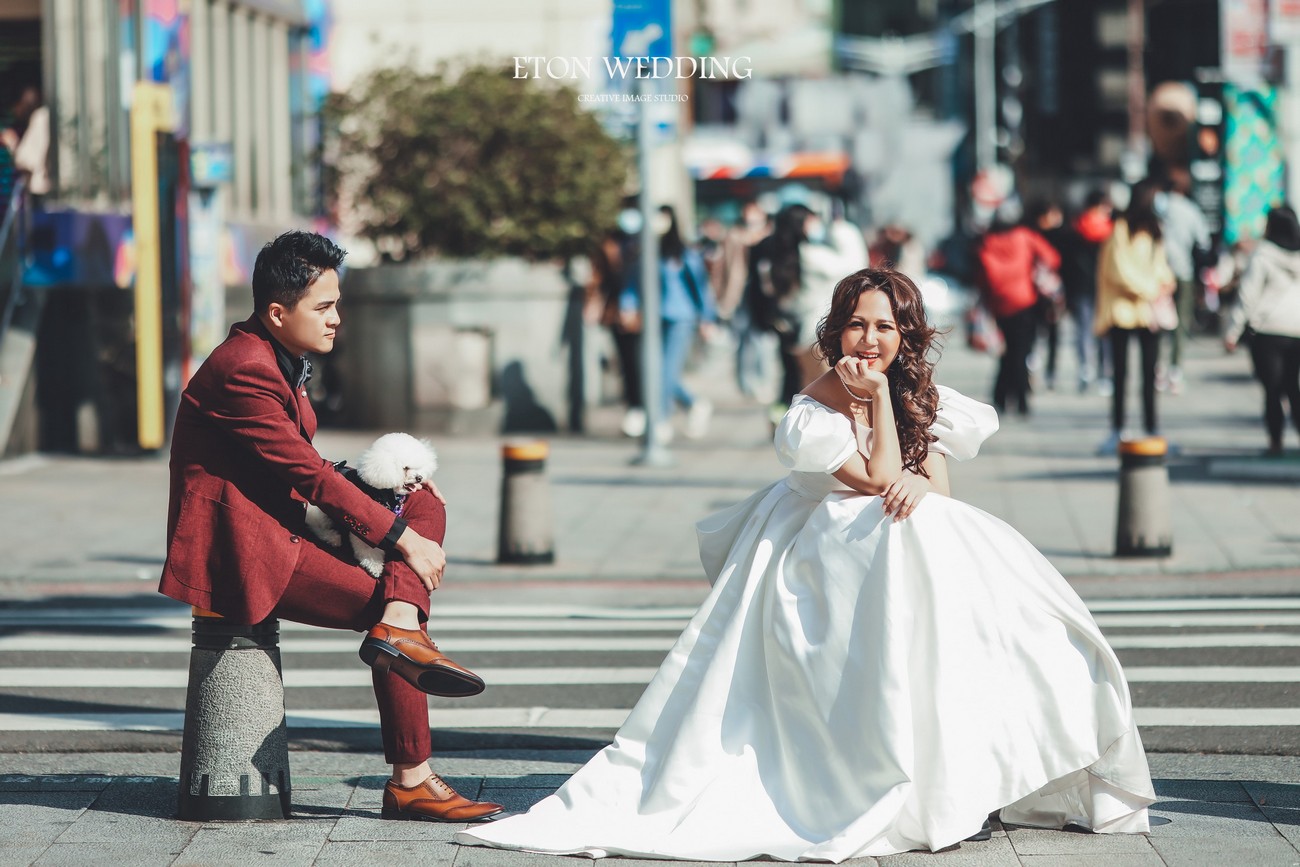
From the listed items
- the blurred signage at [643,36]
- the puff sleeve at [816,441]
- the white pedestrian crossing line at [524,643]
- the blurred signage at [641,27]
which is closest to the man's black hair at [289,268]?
the puff sleeve at [816,441]

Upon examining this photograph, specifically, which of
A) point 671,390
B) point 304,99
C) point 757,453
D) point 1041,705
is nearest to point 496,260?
point 671,390

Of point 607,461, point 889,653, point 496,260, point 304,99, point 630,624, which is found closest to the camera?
point 889,653

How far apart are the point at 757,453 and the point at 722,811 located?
1038 cm

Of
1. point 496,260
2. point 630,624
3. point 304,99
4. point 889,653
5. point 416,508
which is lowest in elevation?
point 630,624

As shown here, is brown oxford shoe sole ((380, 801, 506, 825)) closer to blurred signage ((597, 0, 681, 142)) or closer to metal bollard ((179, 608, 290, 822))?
metal bollard ((179, 608, 290, 822))

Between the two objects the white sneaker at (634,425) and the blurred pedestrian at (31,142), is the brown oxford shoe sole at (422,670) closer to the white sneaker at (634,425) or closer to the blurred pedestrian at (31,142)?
the white sneaker at (634,425)

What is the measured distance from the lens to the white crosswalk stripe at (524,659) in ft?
21.9

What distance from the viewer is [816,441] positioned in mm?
4734

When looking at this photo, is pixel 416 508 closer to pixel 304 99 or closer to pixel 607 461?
pixel 607 461

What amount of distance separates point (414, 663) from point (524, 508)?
213 inches

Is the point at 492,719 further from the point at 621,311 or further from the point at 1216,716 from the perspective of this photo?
the point at 621,311

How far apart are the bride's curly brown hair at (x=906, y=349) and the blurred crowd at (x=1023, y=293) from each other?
622cm

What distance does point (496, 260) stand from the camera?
53.4 feet

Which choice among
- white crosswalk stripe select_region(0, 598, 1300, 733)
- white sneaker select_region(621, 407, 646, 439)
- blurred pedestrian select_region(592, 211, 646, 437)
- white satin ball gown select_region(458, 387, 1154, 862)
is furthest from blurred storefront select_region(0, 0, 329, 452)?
white satin ball gown select_region(458, 387, 1154, 862)
